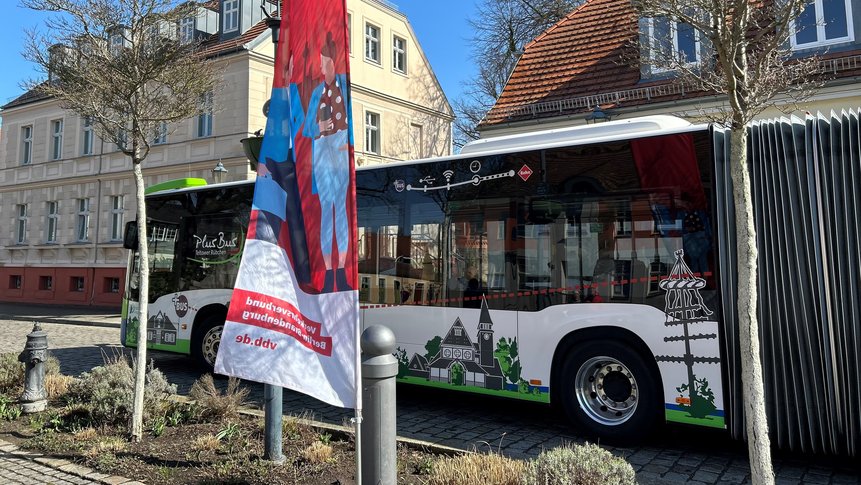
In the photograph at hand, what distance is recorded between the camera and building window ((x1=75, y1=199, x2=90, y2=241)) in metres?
25.4

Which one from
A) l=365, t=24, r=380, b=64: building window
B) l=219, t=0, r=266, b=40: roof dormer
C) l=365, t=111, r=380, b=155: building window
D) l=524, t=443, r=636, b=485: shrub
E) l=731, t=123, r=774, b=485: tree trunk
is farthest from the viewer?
l=365, t=24, r=380, b=64: building window

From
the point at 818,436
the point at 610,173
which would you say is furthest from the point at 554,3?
the point at 818,436

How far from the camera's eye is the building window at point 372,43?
25186 mm

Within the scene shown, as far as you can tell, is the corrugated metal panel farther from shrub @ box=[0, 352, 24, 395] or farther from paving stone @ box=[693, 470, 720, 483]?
shrub @ box=[0, 352, 24, 395]

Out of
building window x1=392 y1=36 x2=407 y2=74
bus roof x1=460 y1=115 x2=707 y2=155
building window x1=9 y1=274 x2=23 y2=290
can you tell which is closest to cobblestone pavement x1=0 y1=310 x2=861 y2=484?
bus roof x1=460 y1=115 x2=707 y2=155

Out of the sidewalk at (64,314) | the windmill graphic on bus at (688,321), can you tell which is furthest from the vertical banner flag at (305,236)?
the sidewalk at (64,314)

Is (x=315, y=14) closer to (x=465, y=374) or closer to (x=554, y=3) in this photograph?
(x=465, y=374)

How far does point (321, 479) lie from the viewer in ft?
13.8

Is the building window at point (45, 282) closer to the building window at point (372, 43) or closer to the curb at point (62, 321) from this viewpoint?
the curb at point (62, 321)

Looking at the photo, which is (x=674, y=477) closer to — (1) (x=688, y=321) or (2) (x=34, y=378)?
(1) (x=688, y=321)

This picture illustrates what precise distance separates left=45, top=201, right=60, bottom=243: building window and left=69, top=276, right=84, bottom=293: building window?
2668 millimetres

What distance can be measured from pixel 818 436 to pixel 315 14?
4.68 metres

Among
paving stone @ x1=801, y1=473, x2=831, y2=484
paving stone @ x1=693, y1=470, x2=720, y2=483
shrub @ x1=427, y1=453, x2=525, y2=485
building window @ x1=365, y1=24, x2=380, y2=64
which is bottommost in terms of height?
paving stone @ x1=801, y1=473, x2=831, y2=484

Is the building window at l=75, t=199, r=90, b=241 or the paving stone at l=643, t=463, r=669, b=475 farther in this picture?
the building window at l=75, t=199, r=90, b=241
